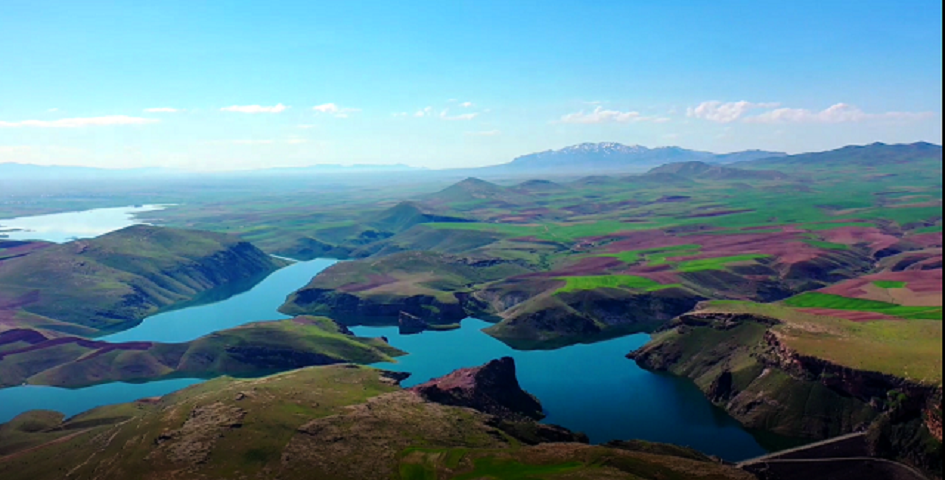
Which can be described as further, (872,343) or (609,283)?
(609,283)

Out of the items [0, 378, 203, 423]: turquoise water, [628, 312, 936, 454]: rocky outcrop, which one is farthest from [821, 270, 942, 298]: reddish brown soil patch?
[0, 378, 203, 423]: turquoise water

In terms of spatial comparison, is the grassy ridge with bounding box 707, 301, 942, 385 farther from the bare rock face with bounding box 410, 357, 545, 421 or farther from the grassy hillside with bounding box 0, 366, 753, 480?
the bare rock face with bounding box 410, 357, 545, 421

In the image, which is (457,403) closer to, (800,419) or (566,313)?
(800,419)

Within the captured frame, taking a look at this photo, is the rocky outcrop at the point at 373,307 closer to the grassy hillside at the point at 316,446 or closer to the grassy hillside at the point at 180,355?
the grassy hillside at the point at 180,355

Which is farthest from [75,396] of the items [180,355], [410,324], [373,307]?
[373,307]

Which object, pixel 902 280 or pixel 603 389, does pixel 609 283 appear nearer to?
pixel 902 280

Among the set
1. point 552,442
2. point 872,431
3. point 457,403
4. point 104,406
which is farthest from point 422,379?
point 872,431
